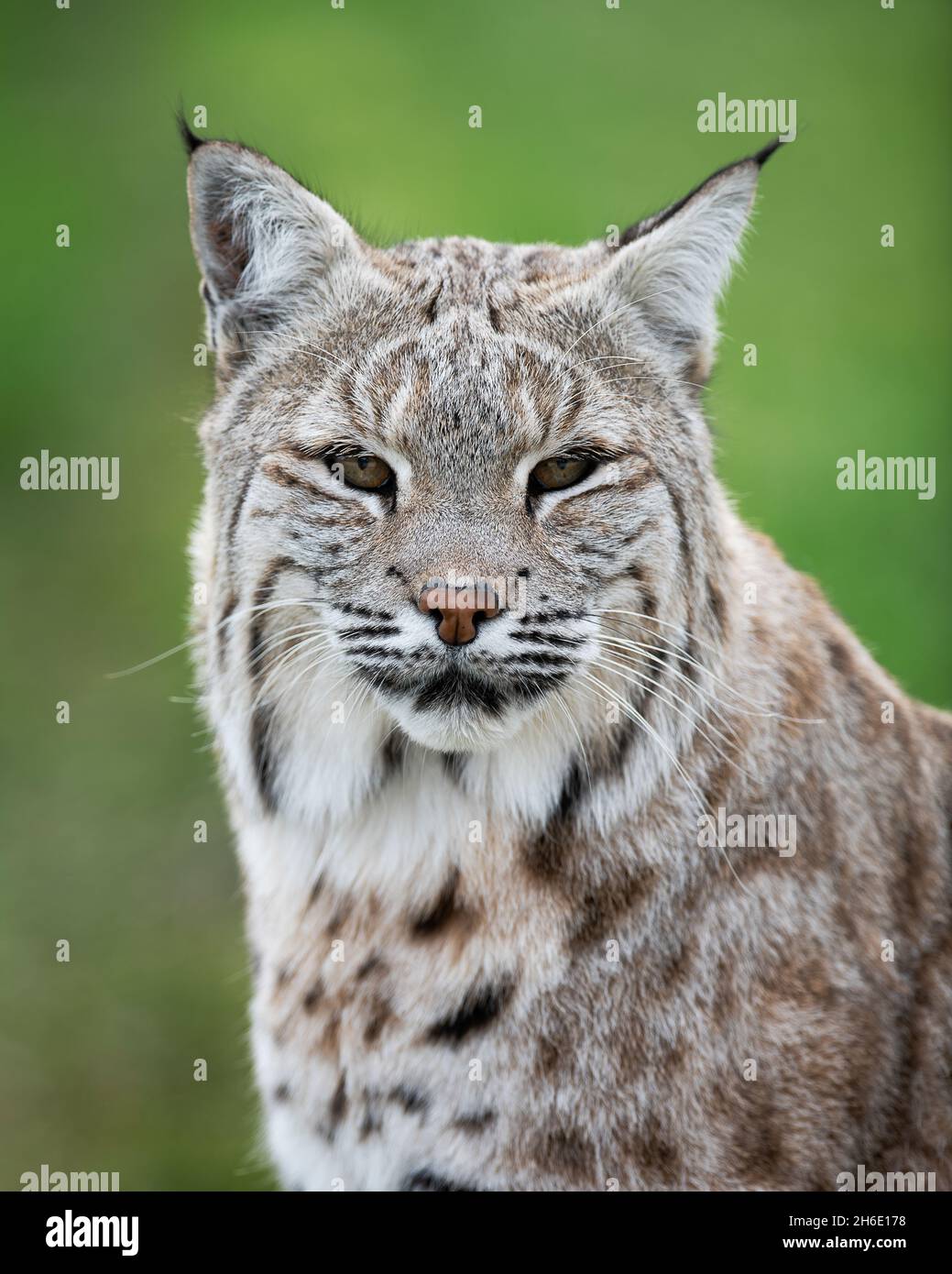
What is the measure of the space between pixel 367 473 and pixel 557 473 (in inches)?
16.5

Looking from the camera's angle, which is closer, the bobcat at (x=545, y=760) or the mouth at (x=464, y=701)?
the mouth at (x=464, y=701)

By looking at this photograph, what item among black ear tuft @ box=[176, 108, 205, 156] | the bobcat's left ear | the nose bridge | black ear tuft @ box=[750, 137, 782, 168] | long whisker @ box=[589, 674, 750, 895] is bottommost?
long whisker @ box=[589, 674, 750, 895]

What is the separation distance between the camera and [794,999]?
3.50m

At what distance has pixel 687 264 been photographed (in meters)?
3.55

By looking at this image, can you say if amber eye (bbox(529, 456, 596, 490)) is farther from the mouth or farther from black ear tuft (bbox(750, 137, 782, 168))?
black ear tuft (bbox(750, 137, 782, 168))

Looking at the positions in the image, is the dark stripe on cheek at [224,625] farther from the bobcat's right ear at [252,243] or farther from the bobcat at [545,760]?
the bobcat's right ear at [252,243]

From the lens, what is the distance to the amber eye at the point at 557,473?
132 inches

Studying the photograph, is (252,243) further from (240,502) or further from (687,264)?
(687,264)

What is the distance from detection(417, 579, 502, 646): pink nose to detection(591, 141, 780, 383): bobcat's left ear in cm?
85

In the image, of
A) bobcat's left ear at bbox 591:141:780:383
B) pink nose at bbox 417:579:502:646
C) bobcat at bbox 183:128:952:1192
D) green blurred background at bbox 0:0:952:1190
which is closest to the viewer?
pink nose at bbox 417:579:502:646

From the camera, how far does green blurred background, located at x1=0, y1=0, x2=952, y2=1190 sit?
6.47m

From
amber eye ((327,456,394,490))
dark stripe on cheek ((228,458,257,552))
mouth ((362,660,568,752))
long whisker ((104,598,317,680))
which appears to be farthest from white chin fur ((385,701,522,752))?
dark stripe on cheek ((228,458,257,552))

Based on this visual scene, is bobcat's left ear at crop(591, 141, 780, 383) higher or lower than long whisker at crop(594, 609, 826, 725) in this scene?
higher

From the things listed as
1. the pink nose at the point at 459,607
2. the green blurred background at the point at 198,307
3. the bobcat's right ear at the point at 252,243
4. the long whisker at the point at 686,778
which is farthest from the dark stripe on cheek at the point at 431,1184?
the green blurred background at the point at 198,307
